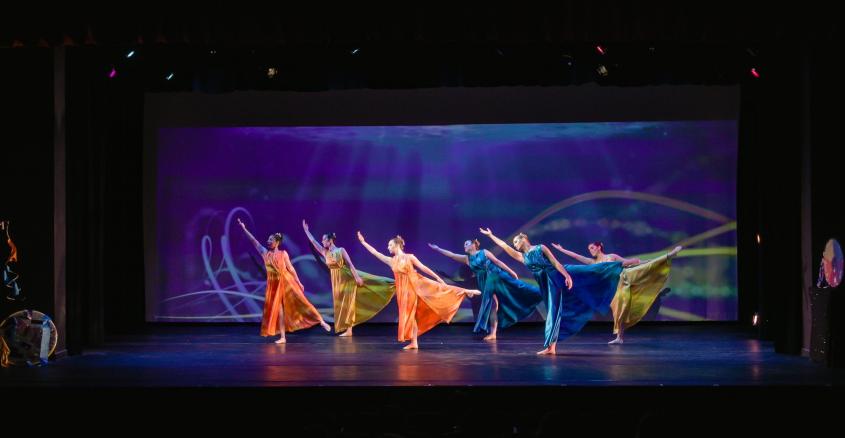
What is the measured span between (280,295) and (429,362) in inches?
107

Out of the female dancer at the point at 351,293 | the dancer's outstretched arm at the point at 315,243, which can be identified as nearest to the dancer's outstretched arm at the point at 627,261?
the female dancer at the point at 351,293

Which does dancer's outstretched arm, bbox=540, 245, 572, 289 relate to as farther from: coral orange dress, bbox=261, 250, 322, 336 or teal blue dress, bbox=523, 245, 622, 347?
coral orange dress, bbox=261, 250, 322, 336

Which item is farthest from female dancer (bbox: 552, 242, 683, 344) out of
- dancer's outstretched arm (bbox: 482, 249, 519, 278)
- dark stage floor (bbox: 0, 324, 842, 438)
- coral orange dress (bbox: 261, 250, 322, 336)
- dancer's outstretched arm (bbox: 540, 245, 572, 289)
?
coral orange dress (bbox: 261, 250, 322, 336)

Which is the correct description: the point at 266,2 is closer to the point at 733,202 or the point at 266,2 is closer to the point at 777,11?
the point at 777,11

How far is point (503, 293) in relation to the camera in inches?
410

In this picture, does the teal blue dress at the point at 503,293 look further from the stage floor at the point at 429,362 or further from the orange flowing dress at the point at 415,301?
the orange flowing dress at the point at 415,301

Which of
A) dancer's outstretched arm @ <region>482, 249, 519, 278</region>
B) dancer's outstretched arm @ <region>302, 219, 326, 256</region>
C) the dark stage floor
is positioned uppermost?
dancer's outstretched arm @ <region>302, 219, 326, 256</region>

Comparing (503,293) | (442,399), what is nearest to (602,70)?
(503,293)

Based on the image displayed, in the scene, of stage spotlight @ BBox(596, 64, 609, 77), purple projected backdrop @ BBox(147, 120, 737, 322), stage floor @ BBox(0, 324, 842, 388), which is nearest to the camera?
stage floor @ BBox(0, 324, 842, 388)

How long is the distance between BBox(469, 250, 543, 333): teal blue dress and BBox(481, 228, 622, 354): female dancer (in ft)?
4.72

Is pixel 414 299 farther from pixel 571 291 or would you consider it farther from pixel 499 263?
pixel 571 291

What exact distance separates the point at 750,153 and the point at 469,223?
3654 mm

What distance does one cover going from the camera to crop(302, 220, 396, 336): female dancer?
35.0 feet

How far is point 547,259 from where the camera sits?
28.3ft
